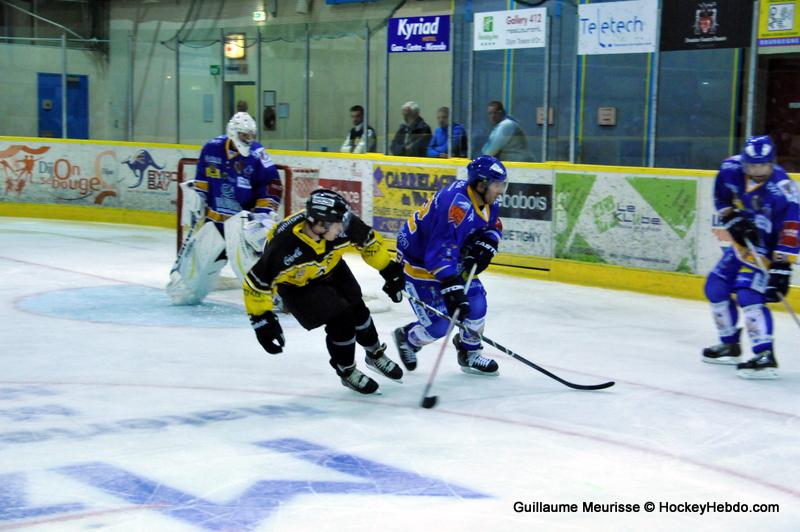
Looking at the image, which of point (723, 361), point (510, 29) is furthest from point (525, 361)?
point (510, 29)

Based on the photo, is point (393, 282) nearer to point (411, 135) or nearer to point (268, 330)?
point (268, 330)

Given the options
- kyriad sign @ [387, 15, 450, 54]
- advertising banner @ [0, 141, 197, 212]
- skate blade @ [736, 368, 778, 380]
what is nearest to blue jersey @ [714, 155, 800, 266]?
skate blade @ [736, 368, 778, 380]

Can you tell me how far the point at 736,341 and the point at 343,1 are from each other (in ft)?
35.3

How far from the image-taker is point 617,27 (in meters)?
9.54

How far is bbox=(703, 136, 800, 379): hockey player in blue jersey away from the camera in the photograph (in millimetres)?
5879

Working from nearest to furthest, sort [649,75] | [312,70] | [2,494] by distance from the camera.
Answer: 1. [2,494]
2. [649,75]
3. [312,70]

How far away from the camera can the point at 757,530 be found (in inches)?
137

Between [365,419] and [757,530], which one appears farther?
[365,419]

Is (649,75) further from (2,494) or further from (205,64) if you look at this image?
(2,494)

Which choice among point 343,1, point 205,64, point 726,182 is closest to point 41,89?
point 205,64

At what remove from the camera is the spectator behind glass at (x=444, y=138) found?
1091cm

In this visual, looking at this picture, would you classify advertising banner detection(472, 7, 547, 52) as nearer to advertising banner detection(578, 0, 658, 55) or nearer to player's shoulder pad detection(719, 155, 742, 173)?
advertising banner detection(578, 0, 658, 55)

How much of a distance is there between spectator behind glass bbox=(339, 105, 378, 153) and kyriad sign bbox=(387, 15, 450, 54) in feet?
2.64

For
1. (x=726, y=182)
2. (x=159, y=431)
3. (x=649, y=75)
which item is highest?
(x=649, y=75)
